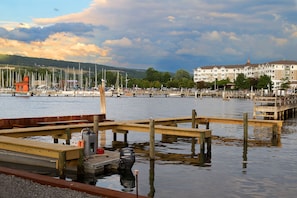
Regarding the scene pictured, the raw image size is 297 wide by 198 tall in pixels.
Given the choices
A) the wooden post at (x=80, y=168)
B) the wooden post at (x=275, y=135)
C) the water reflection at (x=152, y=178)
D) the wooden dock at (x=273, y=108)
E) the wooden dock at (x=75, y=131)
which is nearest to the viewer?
the wooden dock at (x=75, y=131)

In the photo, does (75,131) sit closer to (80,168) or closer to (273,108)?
(80,168)

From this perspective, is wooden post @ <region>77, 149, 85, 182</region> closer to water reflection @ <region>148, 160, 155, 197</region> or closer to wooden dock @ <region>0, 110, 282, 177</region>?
wooden dock @ <region>0, 110, 282, 177</region>

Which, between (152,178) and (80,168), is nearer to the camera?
(80,168)

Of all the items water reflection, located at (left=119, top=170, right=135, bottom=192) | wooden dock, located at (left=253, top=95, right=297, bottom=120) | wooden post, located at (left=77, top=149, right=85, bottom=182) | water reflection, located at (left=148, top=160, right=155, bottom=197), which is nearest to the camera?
water reflection, located at (left=148, top=160, right=155, bottom=197)

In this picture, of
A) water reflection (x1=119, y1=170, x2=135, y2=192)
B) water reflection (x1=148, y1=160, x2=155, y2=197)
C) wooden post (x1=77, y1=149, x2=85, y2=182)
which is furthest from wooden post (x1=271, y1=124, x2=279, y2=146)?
wooden post (x1=77, y1=149, x2=85, y2=182)

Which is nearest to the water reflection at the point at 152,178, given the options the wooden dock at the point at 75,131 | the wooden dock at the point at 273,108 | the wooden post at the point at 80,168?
the wooden dock at the point at 75,131

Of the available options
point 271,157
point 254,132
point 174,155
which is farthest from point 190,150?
point 254,132

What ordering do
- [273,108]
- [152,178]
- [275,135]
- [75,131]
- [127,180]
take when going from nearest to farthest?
[127,180] → [152,178] → [75,131] → [275,135] → [273,108]

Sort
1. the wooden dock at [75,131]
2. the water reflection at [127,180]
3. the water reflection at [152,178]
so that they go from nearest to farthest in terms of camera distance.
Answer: the wooden dock at [75,131]
the water reflection at [152,178]
the water reflection at [127,180]

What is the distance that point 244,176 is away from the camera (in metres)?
18.5

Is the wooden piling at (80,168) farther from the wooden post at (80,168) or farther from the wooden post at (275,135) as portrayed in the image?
the wooden post at (275,135)

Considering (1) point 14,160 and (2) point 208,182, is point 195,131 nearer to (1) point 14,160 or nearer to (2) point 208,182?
(2) point 208,182

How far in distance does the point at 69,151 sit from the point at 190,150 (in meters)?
12.3

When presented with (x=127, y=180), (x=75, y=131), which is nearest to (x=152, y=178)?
(x=127, y=180)
